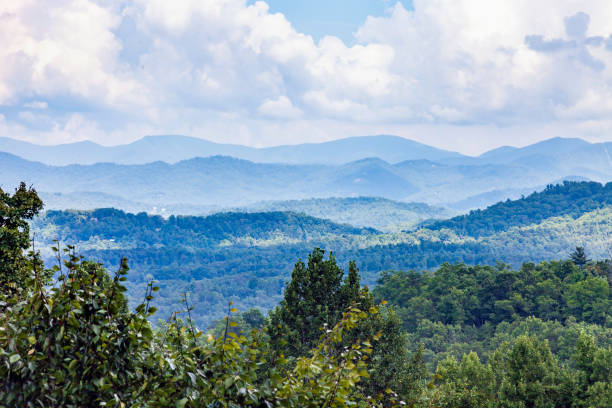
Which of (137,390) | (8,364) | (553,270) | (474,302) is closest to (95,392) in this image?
(137,390)

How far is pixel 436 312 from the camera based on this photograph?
72.2 m

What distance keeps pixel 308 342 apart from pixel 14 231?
46.3ft

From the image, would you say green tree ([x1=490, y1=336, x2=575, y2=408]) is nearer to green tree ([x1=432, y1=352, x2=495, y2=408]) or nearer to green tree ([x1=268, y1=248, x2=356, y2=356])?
green tree ([x1=432, y1=352, x2=495, y2=408])

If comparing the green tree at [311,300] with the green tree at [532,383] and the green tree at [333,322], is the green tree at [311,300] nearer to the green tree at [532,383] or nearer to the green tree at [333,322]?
the green tree at [333,322]

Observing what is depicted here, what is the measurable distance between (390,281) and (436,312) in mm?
15300

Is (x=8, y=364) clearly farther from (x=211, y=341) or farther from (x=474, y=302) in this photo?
(x=474, y=302)

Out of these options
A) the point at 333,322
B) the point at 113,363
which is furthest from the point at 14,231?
the point at 113,363

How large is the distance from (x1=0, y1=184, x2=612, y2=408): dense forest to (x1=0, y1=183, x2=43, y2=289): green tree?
4cm

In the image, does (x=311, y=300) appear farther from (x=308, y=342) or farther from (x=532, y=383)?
(x=532, y=383)

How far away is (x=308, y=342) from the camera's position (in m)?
27.5

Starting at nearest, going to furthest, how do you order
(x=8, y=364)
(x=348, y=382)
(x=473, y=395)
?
(x=8, y=364), (x=348, y=382), (x=473, y=395)

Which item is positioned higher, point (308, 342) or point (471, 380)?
point (308, 342)

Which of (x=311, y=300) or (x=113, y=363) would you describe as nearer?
(x=113, y=363)

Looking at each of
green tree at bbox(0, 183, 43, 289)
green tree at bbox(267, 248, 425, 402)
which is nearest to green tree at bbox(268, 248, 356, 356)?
green tree at bbox(267, 248, 425, 402)
